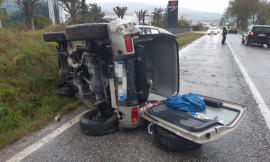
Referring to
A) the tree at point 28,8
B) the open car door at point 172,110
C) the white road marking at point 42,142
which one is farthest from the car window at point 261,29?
the white road marking at point 42,142

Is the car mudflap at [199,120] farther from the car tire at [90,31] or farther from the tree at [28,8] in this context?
the tree at [28,8]

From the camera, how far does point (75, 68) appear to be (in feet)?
15.6

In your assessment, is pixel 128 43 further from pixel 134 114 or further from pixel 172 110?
pixel 172 110

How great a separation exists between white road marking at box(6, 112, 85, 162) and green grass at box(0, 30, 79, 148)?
36cm

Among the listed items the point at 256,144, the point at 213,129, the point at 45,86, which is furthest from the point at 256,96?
A: the point at 45,86

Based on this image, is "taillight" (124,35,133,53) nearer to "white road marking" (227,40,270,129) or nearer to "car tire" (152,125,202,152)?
"car tire" (152,125,202,152)

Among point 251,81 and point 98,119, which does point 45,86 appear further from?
point 251,81

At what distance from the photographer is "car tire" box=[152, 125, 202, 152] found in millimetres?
3469

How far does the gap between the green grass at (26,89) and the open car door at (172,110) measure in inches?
67.2

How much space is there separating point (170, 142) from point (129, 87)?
3.05 feet

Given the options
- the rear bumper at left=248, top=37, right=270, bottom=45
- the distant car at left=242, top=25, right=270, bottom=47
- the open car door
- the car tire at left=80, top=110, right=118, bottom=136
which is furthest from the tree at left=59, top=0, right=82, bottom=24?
the rear bumper at left=248, top=37, right=270, bottom=45

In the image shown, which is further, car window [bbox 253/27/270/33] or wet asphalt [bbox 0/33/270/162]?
car window [bbox 253/27/270/33]

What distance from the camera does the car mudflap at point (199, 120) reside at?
127 inches

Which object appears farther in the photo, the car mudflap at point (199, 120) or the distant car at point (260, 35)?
the distant car at point (260, 35)
